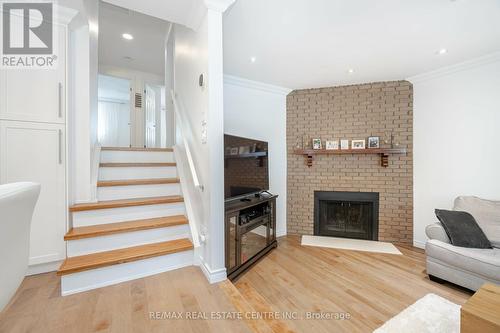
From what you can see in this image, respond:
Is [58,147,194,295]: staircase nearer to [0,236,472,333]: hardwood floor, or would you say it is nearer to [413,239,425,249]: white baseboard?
[0,236,472,333]: hardwood floor

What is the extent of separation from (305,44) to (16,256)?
2.80m

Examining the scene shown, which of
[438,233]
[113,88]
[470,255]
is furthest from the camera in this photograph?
[113,88]

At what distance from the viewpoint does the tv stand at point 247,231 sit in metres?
2.03

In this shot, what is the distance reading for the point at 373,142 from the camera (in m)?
3.30

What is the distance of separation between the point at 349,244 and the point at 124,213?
307cm

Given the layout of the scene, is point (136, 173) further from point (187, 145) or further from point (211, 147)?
point (211, 147)

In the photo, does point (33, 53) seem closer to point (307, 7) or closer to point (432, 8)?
point (307, 7)

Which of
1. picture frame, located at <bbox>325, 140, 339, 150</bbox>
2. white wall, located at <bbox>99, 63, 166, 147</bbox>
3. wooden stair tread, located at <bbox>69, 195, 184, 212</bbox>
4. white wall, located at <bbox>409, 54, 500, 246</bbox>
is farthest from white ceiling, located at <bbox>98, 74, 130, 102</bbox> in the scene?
white wall, located at <bbox>409, 54, 500, 246</bbox>

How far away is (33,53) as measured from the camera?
178cm

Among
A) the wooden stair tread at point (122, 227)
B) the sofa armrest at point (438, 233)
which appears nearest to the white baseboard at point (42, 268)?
the wooden stair tread at point (122, 227)

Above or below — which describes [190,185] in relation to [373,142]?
below

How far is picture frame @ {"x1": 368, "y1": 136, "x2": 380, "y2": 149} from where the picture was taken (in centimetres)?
329

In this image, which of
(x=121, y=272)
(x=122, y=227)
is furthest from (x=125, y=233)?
(x=121, y=272)

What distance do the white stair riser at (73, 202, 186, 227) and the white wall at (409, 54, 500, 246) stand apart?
3463 mm
